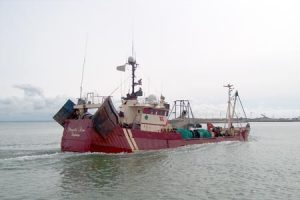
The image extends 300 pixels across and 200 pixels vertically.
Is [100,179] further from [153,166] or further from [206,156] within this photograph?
[206,156]

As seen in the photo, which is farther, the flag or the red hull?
the flag

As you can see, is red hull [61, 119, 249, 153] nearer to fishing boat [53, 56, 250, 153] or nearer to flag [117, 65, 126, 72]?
fishing boat [53, 56, 250, 153]

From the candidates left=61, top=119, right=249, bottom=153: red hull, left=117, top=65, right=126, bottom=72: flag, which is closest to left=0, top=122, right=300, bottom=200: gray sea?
left=61, top=119, right=249, bottom=153: red hull

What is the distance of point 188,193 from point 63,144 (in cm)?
1352

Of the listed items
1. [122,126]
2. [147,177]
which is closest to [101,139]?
[122,126]

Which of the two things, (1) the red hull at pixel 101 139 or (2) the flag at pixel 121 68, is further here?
(2) the flag at pixel 121 68

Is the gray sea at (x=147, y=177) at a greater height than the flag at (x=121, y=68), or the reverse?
the flag at (x=121, y=68)

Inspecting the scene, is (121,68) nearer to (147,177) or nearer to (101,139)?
(101,139)

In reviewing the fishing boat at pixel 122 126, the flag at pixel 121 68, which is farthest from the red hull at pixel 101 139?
the flag at pixel 121 68

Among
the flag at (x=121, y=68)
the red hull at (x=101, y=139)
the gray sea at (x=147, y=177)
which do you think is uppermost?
the flag at (x=121, y=68)

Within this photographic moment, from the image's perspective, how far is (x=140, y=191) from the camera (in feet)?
48.5

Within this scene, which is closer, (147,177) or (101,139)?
(147,177)

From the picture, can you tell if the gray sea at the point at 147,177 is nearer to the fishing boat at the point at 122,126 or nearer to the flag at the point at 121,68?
the fishing boat at the point at 122,126

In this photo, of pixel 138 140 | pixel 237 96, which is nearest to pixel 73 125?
pixel 138 140
